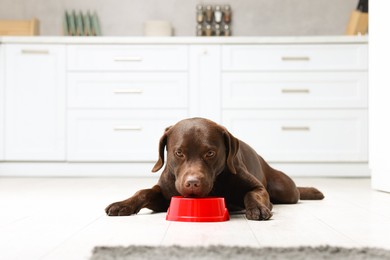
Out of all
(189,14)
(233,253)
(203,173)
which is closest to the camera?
(233,253)

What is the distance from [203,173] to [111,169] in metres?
2.87

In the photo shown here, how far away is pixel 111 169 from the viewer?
4906mm

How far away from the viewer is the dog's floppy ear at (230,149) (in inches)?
90.7

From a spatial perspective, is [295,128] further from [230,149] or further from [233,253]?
[233,253]

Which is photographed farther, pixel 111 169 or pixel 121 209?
pixel 111 169

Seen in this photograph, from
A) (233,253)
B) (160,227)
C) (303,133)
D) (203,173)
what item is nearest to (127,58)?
(303,133)

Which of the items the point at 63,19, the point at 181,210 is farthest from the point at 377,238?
the point at 63,19

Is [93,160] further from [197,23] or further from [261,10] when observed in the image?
[261,10]

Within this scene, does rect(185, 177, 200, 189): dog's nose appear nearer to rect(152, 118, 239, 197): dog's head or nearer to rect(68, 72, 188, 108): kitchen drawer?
rect(152, 118, 239, 197): dog's head

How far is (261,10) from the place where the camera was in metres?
5.74

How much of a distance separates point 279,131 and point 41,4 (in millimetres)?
2551

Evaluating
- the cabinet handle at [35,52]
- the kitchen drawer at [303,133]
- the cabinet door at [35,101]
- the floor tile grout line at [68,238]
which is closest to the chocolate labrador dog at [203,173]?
the floor tile grout line at [68,238]

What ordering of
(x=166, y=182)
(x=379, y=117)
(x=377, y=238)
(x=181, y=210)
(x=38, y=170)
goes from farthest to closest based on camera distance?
(x=38, y=170), (x=379, y=117), (x=166, y=182), (x=181, y=210), (x=377, y=238)

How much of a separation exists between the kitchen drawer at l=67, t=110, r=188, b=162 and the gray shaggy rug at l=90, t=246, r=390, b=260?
3.44 meters
